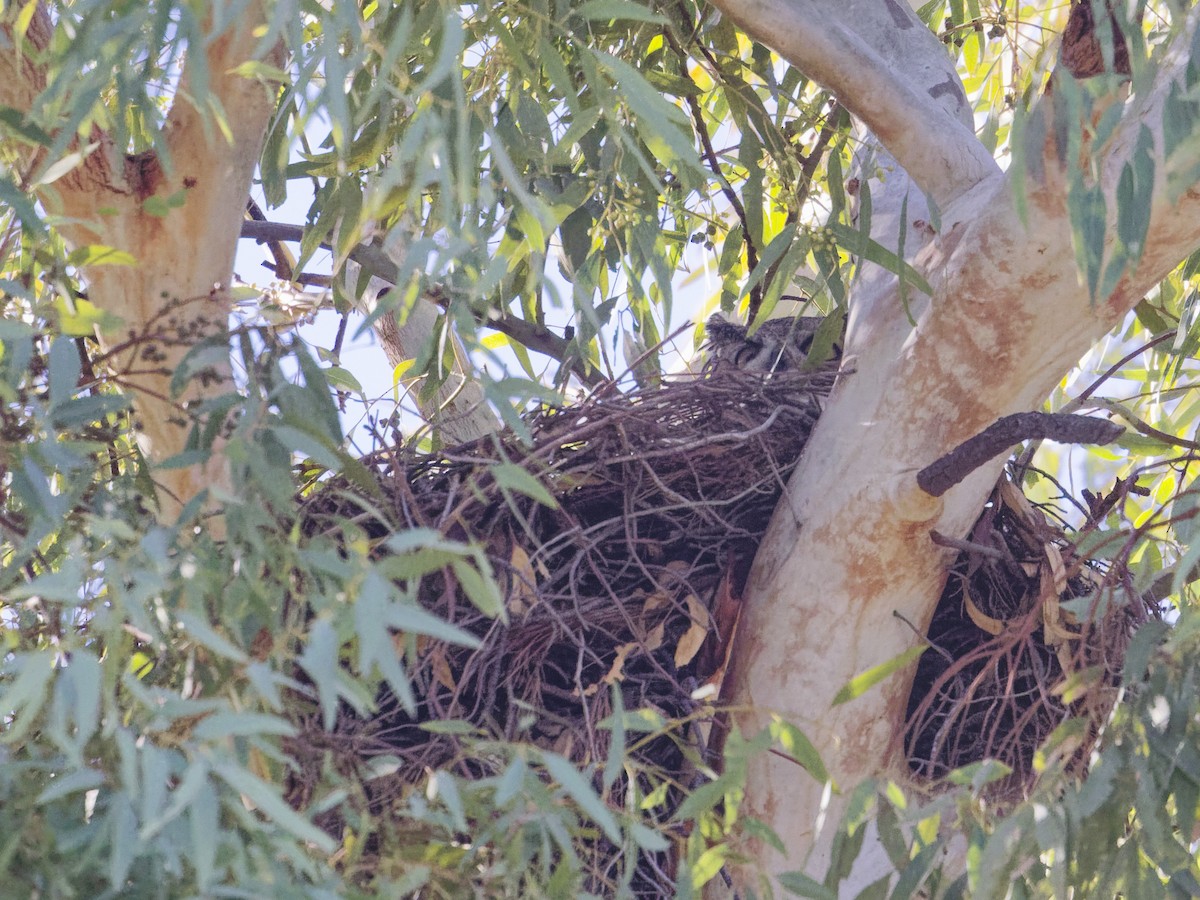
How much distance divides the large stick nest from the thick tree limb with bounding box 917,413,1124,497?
209mm

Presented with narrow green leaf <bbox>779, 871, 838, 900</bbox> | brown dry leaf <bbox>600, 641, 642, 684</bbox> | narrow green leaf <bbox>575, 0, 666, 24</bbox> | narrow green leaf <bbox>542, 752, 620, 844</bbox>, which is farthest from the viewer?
brown dry leaf <bbox>600, 641, 642, 684</bbox>

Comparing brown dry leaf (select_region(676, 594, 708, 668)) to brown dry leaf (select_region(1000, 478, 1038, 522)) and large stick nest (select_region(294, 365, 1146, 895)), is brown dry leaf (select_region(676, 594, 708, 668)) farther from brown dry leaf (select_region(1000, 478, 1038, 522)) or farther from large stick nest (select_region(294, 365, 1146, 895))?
brown dry leaf (select_region(1000, 478, 1038, 522))

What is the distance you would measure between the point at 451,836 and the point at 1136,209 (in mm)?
895

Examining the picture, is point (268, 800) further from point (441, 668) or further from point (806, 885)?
point (441, 668)

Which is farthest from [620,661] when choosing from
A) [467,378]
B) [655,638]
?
[467,378]

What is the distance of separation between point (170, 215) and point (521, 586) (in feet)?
1.98

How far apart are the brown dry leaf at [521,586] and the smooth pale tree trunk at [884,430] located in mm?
272

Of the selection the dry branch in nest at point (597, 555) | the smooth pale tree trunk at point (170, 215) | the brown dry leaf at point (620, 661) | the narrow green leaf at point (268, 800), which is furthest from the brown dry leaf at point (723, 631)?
the narrow green leaf at point (268, 800)

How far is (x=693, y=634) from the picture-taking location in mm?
1699

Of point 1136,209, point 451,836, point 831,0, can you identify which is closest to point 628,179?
point 831,0

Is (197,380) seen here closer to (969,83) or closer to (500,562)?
(500,562)

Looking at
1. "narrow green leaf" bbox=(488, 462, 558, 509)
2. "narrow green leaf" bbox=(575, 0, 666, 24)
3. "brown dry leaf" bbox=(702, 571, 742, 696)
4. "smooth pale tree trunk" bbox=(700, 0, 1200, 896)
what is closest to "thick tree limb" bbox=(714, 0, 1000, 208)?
"smooth pale tree trunk" bbox=(700, 0, 1200, 896)

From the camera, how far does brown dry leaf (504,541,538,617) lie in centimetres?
165

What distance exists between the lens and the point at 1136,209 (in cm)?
127
